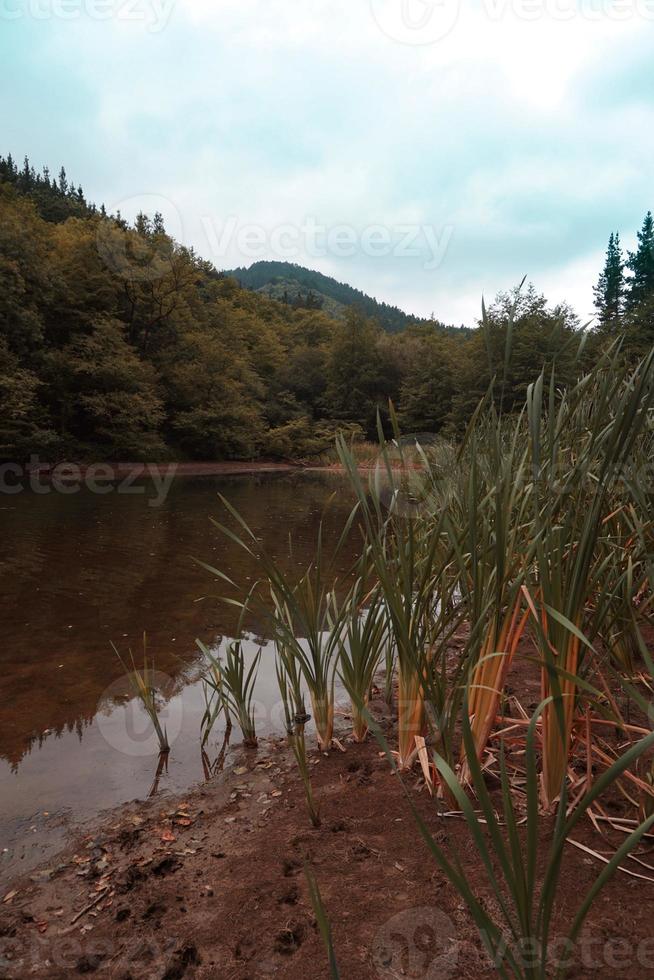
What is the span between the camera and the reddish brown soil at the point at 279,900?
36.4 inches

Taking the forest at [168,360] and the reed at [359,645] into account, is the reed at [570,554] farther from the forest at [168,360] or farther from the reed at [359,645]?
the forest at [168,360]

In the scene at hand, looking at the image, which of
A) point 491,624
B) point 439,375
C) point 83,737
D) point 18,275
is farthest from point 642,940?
point 439,375

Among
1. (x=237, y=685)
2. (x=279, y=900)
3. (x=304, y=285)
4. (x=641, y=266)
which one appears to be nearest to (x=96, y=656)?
(x=237, y=685)

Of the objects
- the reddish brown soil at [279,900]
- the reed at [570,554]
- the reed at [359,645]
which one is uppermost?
the reed at [570,554]


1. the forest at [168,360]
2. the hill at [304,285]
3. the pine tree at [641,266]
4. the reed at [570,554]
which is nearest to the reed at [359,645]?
the reed at [570,554]

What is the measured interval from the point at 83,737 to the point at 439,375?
110 ft

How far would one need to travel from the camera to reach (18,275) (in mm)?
16422

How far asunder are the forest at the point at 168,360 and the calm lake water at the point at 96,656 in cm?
720

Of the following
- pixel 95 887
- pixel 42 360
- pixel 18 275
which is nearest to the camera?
pixel 95 887

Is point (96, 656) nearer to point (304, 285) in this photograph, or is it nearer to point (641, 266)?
point (641, 266)

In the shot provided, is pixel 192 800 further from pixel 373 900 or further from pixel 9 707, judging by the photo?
pixel 9 707

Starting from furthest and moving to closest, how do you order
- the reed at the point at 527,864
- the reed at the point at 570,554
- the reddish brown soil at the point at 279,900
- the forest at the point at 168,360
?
the forest at the point at 168,360
the reed at the point at 570,554
the reddish brown soil at the point at 279,900
the reed at the point at 527,864

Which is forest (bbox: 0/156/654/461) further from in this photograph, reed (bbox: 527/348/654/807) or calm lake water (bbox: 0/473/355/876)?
reed (bbox: 527/348/654/807)

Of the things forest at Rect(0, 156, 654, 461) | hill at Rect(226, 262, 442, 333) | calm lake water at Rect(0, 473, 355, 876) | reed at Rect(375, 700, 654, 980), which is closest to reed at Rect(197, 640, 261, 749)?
calm lake water at Rect(0, 473, 355, 876)
